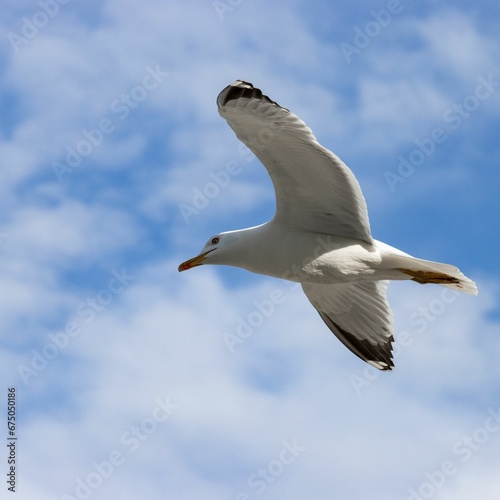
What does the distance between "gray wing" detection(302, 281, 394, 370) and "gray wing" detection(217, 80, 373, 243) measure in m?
1.34

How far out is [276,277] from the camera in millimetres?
11172

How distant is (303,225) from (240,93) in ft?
5.85

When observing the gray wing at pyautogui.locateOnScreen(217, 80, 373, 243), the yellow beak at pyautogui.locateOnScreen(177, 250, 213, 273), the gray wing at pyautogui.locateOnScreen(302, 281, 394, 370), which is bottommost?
the yellow beak at pyautogui.locateOnScreen(177, 250, 213, 273)

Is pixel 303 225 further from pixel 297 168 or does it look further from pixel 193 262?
pixel 193 262

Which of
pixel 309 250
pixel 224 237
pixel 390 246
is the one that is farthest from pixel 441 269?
pixel 224 237

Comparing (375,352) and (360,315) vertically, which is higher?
(360,315)

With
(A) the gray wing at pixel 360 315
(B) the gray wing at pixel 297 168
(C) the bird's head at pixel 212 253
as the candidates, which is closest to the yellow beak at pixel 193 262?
(C) the bird's head at pixel 212 253

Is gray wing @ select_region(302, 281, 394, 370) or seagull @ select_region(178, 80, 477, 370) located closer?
seagull @ select_region(178, 80, 477, 370)

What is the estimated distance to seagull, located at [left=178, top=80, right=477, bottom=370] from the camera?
396 inches

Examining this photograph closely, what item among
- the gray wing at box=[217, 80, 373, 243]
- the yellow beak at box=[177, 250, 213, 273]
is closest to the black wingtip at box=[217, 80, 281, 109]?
the gray wing at box=[217, 80, 373, 243]

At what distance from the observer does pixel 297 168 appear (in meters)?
10.5

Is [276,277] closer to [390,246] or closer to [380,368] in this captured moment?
[390,246]

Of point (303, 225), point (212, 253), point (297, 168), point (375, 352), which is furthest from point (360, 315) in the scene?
point (297, 168)

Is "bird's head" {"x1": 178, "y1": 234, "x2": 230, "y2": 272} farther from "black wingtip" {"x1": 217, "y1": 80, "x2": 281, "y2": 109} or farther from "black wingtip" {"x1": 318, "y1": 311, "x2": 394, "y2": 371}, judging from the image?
"black wingtip" {"x1": 318, "y1": 311, "x2": 394, "y2": 371}
